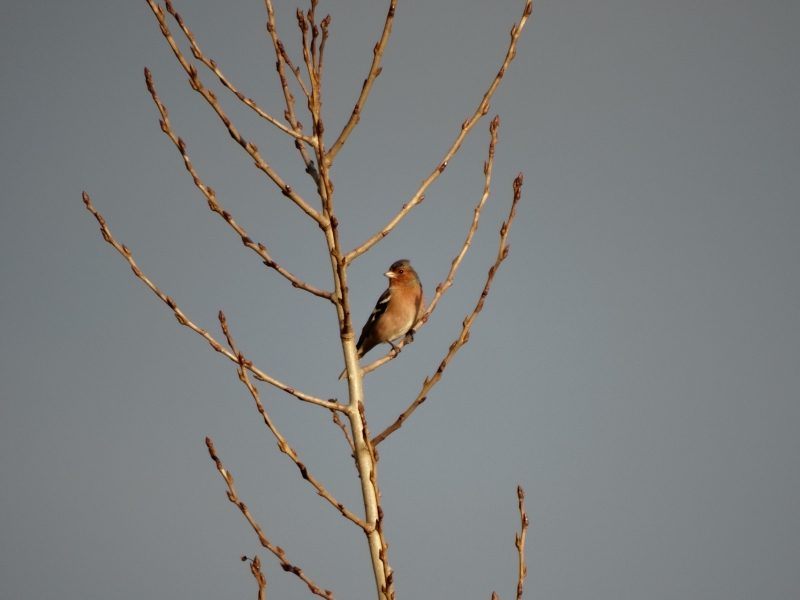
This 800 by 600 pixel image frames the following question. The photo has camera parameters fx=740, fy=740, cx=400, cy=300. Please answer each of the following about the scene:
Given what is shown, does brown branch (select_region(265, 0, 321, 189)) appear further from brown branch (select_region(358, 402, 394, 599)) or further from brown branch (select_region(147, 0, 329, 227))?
brown branch (select_region(358, 402, 394, 599))

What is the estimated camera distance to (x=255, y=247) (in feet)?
12.8

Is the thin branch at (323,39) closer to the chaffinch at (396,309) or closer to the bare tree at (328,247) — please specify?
the bare tree at (328,247)

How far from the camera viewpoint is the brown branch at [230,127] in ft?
12.2

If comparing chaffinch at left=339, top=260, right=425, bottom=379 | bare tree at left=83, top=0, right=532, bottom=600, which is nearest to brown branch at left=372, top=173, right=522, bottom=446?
bare tree at left=83, top=0, right=532, bottom=600

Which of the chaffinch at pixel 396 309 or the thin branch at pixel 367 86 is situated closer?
the thin branch at pixel 367 86

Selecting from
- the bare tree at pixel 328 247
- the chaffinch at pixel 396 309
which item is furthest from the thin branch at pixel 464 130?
the chaffinch at pixel 396 309

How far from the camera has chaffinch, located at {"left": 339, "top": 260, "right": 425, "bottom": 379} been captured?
945 centimetres

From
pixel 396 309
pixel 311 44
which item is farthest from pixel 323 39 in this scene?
pixel 396 309

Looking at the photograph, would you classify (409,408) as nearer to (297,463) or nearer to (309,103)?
(297,463)

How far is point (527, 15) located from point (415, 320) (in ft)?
18.1

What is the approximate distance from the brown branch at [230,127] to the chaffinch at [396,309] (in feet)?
17.7

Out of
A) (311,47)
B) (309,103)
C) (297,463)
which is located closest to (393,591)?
(297,463)

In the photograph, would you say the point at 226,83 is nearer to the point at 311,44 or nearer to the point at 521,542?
the point at 311,44

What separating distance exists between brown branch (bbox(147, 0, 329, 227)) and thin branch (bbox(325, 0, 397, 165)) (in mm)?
266
